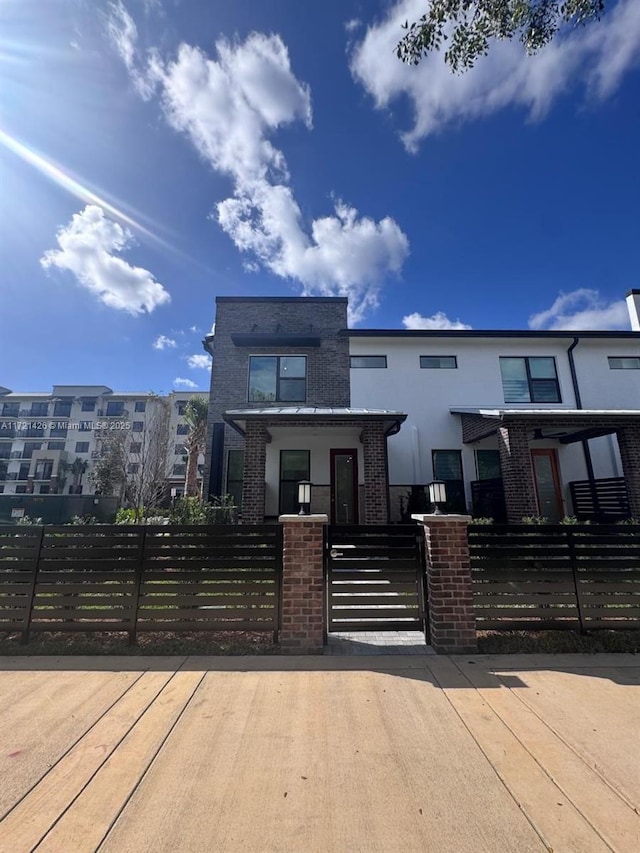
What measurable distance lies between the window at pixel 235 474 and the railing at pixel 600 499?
31.8ft

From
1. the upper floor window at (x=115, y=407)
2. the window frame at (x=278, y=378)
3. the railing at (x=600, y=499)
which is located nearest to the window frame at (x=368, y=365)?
the window frame at (x=278, y=378)

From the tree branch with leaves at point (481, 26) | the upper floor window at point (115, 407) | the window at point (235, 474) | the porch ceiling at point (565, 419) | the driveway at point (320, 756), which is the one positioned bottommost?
the driveway at point (320, 756)

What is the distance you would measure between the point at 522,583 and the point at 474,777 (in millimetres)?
2444

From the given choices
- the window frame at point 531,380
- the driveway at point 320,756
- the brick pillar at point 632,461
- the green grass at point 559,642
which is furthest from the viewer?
the window frame at point 531,380

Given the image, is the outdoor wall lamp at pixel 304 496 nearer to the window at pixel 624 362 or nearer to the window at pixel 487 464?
the window at pixel 487 464

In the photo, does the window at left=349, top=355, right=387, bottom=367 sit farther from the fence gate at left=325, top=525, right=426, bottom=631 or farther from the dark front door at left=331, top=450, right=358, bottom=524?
the fence gate at left=325, top=525, right=426, bottom=631

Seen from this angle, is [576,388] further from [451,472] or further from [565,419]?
[451,472]

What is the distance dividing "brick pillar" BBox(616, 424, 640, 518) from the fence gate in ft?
24.4

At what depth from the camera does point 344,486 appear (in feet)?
34.5

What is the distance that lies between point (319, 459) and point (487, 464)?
16.8 ft

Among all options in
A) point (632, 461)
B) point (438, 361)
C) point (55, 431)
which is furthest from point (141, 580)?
point (55, 431)

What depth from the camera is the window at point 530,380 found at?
39.2 feet

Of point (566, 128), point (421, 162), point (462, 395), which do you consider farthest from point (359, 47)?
point (462, 395)

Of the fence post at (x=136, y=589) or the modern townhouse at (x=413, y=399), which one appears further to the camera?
the modern townhouse at (x=413, y=399)
